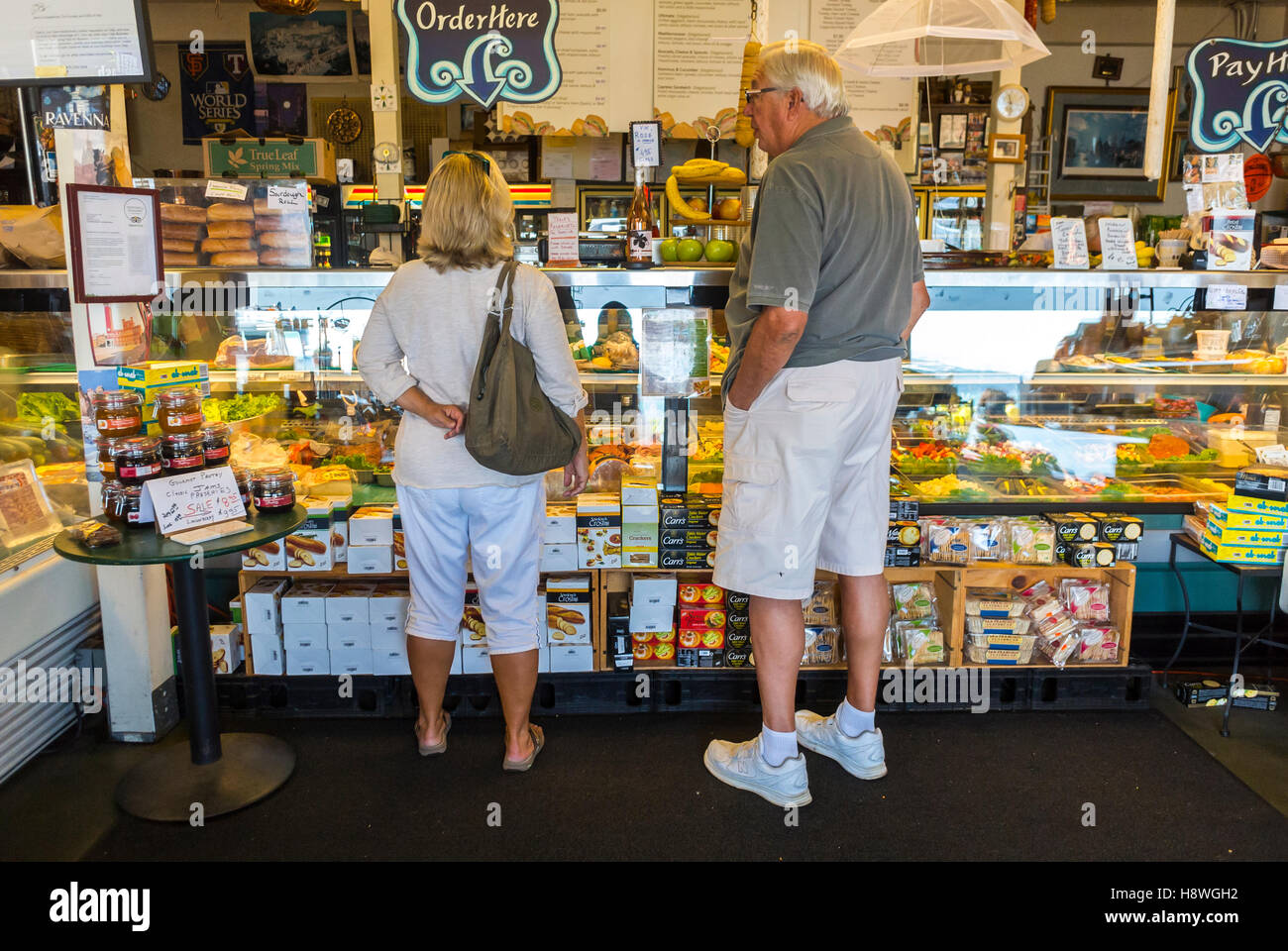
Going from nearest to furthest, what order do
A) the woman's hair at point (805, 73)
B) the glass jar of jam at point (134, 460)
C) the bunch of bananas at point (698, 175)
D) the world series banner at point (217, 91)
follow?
the woman's hair at point (805, 73) → the glass jar of jam at point (134, 460) → the bunch of bananas at point (698, 175) → the world series banner at point (217, 91)

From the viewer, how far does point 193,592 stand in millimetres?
2904

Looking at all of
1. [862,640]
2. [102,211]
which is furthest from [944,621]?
[102,211]

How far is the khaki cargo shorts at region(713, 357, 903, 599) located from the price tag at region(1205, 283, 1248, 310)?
1600 mm

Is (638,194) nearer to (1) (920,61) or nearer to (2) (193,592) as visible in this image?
(1) (920,61)

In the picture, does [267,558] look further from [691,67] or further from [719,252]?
[691,67]

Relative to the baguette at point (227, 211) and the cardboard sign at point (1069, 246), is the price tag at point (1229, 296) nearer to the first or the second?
the cardboard sign at point (1069, 246)

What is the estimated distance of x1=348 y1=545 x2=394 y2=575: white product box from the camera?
3.53 metres

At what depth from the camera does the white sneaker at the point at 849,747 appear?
10.4 ft

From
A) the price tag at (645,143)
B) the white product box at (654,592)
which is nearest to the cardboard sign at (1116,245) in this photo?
the price tag at (645,143)

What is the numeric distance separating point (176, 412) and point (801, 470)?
→ 188 cm

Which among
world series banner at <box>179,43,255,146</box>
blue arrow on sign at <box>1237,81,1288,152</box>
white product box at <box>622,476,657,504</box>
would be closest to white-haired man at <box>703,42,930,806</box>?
white product box at <box>622,476,657,504</box>

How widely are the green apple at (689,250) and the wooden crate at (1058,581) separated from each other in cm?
157

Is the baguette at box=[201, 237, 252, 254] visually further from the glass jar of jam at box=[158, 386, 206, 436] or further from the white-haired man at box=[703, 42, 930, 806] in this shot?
the white-haired man at box=[703, 42, 930, 806]

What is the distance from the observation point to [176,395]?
116 inches
